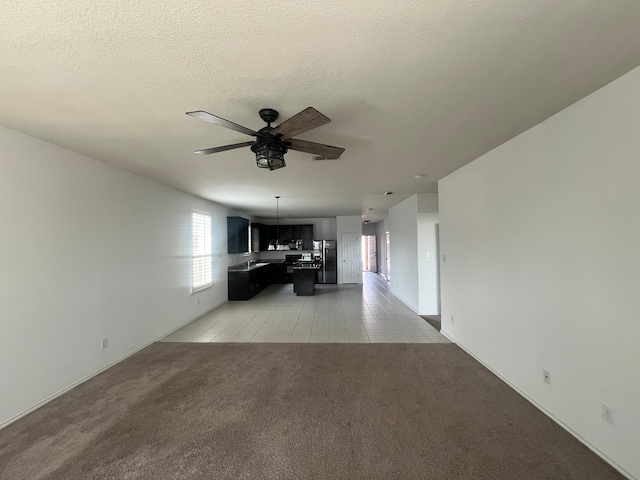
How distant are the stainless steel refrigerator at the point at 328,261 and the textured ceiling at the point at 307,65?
22.9 feet

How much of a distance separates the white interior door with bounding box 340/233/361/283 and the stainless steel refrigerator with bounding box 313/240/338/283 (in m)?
0.27

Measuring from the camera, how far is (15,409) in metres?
2.33

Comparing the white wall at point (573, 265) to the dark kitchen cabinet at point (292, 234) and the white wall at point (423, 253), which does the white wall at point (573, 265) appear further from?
the dark kitchen cabinet at point (292, 234)

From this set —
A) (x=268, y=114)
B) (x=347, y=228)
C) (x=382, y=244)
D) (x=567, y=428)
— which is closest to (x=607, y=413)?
(x=567, y=428)

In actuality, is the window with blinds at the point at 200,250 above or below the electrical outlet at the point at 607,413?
above

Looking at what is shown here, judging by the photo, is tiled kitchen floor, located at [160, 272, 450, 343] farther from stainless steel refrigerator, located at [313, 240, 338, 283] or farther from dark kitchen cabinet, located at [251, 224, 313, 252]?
dark kitchen cabinet, located at [251, 224, 313, 252]

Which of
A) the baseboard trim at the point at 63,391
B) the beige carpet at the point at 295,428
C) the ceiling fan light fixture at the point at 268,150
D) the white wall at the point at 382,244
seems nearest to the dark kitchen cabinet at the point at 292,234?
the white wall at the point at 382,244

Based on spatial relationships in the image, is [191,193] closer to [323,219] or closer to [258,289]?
[258,289]

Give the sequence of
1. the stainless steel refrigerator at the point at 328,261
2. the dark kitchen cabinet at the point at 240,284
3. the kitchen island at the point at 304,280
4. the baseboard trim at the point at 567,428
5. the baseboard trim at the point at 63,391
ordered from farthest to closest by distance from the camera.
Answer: the stainless steel refrigerator at the point at 328,261, the kitchen island at the point at 304,280, the dark kitchen cabinet at the point at 240,284, the baseboard trim at the point at 63,391, the baseboard trim at the point at 567,428

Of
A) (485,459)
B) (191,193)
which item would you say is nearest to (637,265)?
(485,459)

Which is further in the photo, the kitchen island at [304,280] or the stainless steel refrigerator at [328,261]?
the stainless steel refrigerator at [328,261]

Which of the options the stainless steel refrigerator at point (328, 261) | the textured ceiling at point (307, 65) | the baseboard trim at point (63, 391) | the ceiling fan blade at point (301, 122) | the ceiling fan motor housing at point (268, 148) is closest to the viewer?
the textured ceiling at point (307, 65)

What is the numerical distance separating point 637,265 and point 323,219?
907 cm

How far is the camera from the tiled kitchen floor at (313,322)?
428 centimetres
